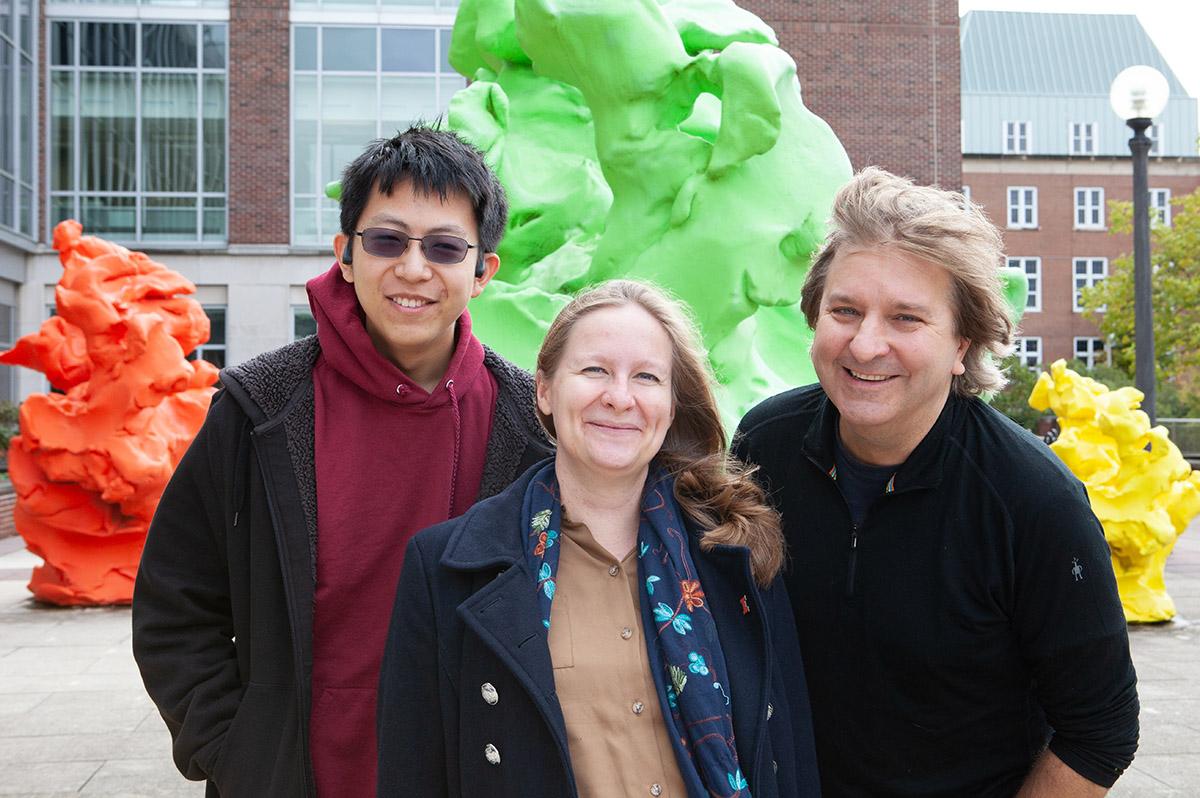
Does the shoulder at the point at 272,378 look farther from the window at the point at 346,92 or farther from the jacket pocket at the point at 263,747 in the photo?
the window at the point at 346,92

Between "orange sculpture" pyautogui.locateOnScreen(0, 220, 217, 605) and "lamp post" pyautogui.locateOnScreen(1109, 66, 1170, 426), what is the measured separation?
7006 millimetres

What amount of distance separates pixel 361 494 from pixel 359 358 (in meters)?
0.26

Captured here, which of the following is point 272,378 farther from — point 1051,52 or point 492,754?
point 1051,52

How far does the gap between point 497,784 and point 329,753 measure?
451 millimetres

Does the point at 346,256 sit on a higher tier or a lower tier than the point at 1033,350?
lower

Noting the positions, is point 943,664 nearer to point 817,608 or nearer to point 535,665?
point 817,608

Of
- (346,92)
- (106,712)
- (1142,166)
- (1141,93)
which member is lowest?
(106,712)

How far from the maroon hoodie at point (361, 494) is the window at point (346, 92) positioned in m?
18.4

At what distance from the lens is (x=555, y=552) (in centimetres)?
175

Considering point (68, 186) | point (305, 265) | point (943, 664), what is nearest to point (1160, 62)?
point (305, 265)

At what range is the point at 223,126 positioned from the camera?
19859mm

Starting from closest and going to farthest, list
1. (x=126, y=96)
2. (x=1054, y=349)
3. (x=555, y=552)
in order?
(x=555, y=552)
(x=126, y=96)
(x=1054, y=349)

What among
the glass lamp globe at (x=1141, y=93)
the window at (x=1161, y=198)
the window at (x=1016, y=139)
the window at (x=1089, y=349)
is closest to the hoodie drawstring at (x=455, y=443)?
the glass lamp globe at (x=1141, y=93)

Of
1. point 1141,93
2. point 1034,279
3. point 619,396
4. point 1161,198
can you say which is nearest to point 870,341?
point 619,396
